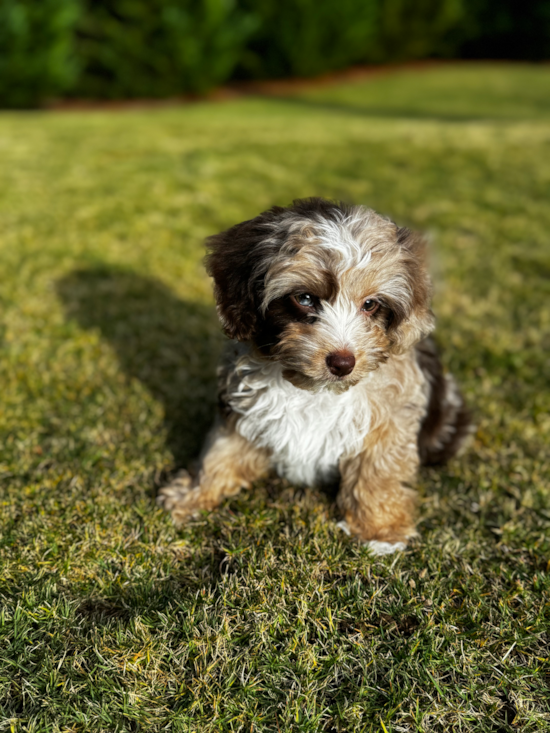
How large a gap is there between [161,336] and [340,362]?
9.72ft

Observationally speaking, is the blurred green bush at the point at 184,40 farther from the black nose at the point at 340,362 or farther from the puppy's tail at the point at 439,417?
the black nose at the point at 340,362

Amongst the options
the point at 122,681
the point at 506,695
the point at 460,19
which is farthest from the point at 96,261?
the point at 460,19

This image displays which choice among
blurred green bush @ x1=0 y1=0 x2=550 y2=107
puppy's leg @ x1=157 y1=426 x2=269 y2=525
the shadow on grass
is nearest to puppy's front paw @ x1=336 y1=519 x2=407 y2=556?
puppy's leg @ x1=157 y1=426 x2=269 y2=525

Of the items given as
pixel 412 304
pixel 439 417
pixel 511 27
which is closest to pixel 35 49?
pixel 439 417

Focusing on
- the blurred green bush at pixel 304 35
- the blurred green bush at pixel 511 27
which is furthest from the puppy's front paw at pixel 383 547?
the blurred green bush at pixel 511 27

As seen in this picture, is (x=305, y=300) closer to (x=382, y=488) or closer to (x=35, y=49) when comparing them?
(x=382, y=488)

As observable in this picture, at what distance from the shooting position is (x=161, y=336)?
16.9 ft

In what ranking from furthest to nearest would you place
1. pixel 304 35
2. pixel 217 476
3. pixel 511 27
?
pixel 511 27
pixel 304 35
pixel 217 476

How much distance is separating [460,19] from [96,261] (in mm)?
27949

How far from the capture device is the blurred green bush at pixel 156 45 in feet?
55.2

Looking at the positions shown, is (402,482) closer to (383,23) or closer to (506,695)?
(506,695)

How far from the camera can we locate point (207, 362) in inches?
190

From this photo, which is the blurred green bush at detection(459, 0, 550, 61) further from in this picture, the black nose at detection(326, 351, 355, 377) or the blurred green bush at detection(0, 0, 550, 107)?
the black nose at detection(326, 351, 355, 377)

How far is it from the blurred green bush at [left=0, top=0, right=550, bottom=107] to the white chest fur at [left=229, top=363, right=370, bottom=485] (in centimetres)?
1582
